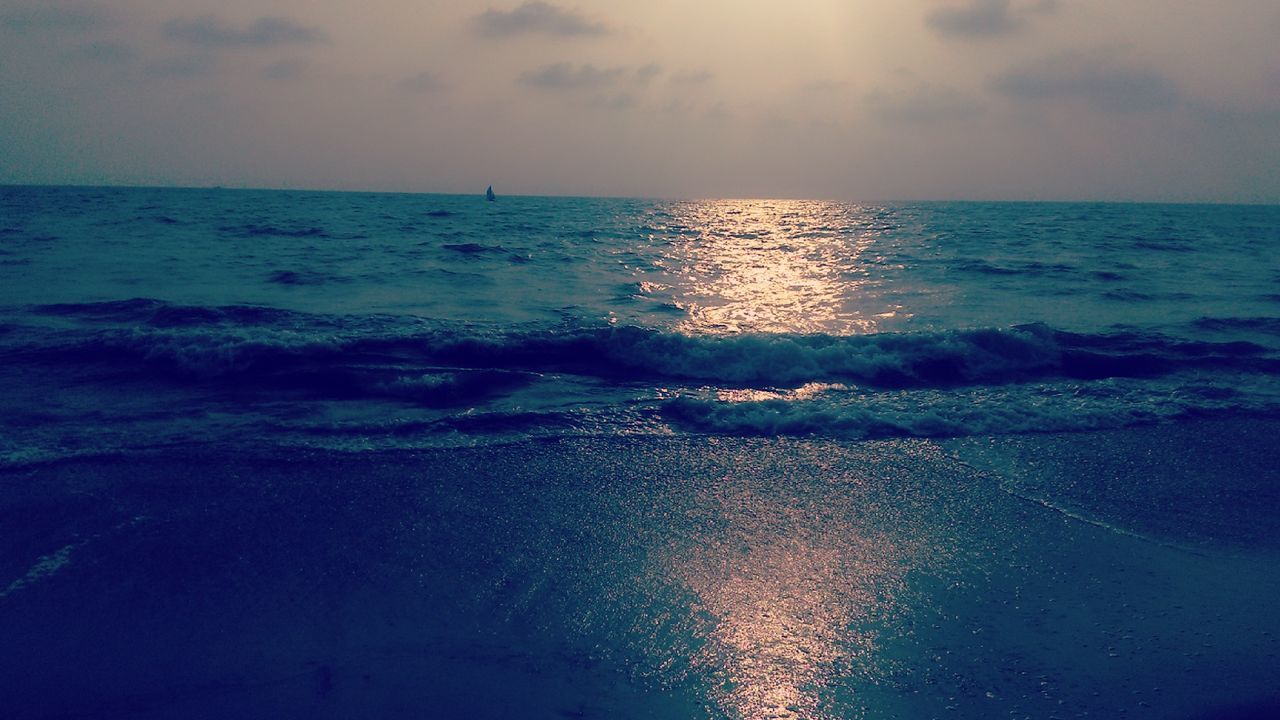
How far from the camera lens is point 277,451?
6.48 metres

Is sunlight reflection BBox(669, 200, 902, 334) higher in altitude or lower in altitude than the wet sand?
higher

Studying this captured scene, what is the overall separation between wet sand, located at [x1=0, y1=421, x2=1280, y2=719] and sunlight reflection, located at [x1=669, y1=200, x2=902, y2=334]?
6.01m

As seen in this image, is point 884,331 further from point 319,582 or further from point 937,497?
point 319,582

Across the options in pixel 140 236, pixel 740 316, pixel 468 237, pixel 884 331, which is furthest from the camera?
pixel 468 237

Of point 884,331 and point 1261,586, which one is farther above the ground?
point 884,331

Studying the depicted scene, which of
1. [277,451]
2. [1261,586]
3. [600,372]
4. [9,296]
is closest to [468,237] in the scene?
[9,296]

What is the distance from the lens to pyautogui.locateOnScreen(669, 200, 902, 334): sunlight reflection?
40.7ft

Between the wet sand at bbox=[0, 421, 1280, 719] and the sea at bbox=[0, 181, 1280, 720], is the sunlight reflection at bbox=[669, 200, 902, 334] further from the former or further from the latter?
the wet sand at bbox=[0, 421, 1280, 719]

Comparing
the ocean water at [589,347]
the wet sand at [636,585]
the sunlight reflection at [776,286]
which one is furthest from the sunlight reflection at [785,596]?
the sunlight reflection at [776,286]

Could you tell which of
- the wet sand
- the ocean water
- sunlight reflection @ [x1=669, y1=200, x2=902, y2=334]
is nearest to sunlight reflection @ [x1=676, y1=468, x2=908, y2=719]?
the wet sand

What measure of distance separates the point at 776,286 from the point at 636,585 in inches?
518

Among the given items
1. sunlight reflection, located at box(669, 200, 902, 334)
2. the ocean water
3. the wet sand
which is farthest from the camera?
sunlight reflection, located at box(669, 200, 902, 334)

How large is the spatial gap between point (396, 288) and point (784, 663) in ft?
44.0

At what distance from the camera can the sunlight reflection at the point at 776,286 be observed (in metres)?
12.4
